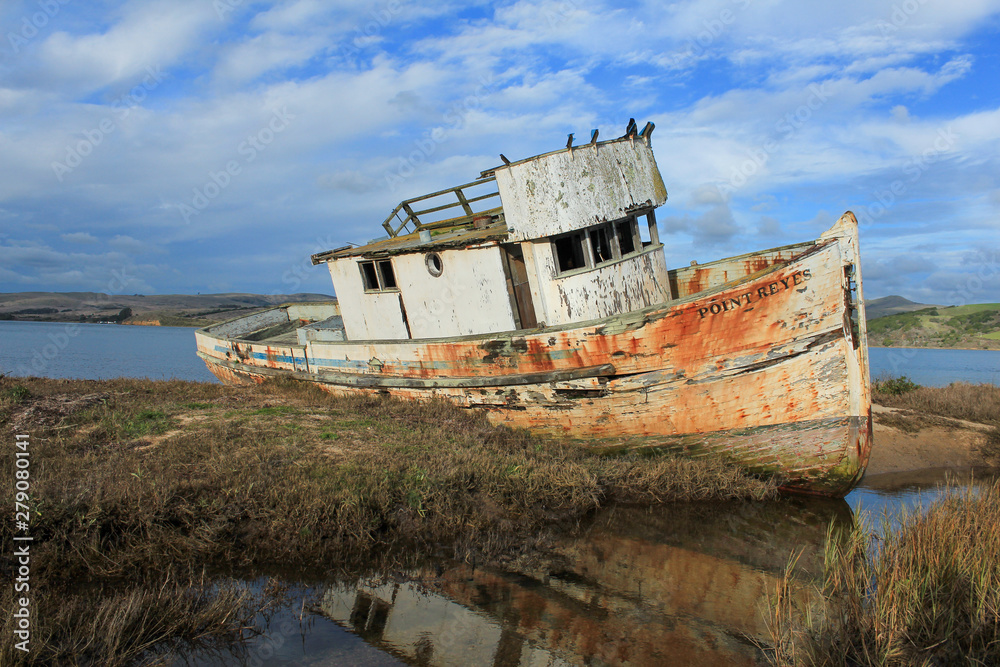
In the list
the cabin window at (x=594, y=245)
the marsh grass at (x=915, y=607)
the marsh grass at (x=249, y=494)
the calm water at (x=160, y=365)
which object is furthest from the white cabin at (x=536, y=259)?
the calm water at (x=160, y=365)

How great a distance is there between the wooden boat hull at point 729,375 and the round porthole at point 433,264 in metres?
1.68

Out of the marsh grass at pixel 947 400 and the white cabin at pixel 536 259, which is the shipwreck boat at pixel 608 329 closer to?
the white cabin at pixel 536 259

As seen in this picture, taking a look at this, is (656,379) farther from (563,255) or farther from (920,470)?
(920,470)

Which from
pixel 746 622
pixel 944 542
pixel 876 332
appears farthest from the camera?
pixel 876 332

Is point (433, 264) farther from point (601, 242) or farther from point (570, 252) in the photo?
point (601, 242)

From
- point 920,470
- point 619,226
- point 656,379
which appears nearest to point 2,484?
point 656,379

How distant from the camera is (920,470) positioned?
315 inches

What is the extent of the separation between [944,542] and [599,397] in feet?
13.3

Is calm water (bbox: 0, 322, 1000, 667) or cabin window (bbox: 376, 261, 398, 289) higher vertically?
cabin window (bbox: 376, 261, 398, 289)

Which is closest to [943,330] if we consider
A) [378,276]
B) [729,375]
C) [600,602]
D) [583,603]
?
[729,375]

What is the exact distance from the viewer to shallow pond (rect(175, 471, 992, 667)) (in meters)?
3.56

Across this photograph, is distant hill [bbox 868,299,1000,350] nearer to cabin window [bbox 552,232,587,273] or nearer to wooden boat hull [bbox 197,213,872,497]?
wooden boat hull [bbox 197,213,872,497]

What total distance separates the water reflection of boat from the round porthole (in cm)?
482

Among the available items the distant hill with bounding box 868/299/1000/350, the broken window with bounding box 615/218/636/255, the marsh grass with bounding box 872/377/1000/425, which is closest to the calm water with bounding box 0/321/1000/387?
→ the distant hill with bounding box 868/299/1000/350
